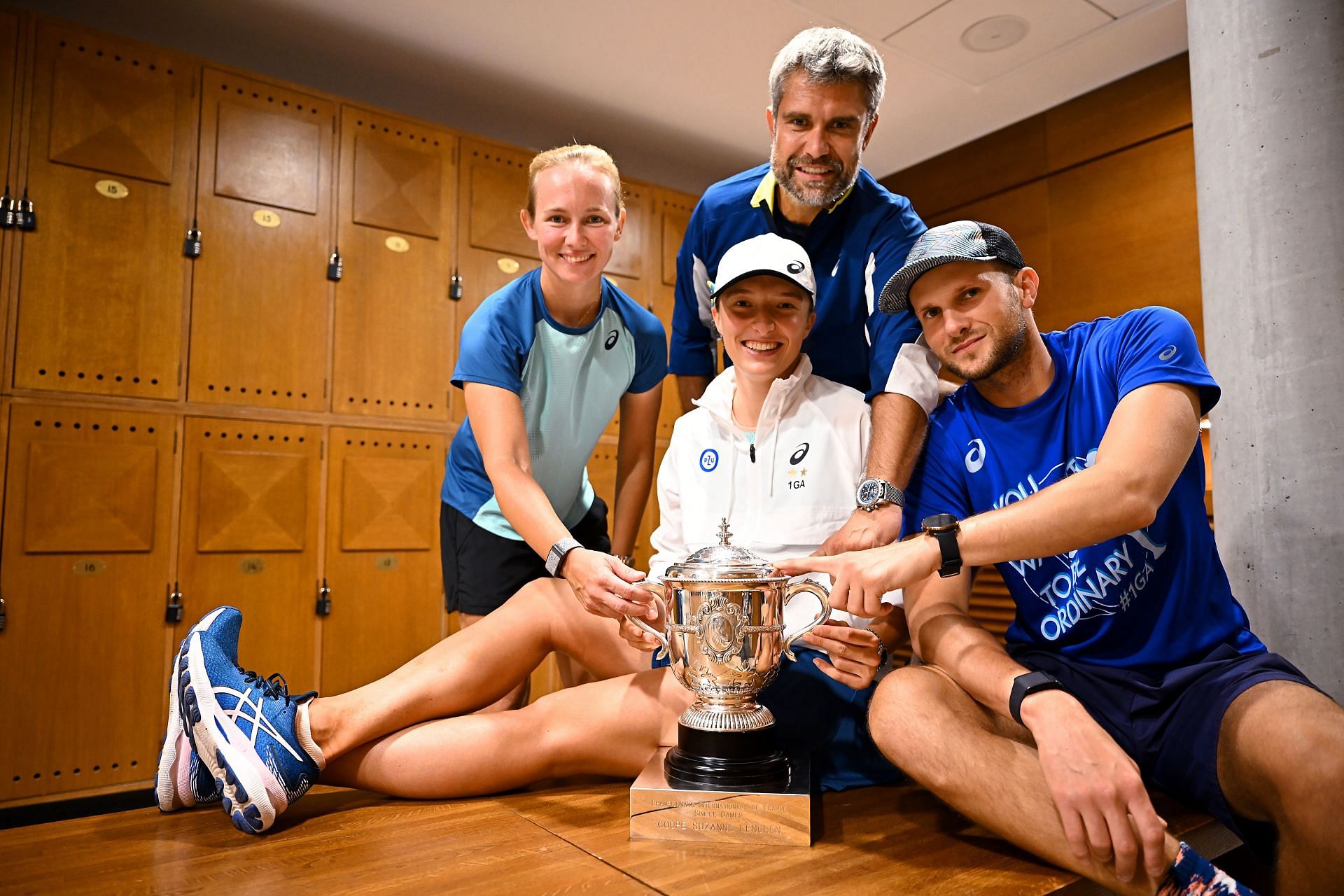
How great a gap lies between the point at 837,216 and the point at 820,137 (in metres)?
0.21

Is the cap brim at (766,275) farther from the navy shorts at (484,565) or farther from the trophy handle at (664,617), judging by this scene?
the navy shorts at (484,565)

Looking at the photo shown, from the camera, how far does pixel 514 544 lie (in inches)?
90.6

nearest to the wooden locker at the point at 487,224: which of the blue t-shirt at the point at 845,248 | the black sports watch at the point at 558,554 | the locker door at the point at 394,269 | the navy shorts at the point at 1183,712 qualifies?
the locker door at the point at 394,269

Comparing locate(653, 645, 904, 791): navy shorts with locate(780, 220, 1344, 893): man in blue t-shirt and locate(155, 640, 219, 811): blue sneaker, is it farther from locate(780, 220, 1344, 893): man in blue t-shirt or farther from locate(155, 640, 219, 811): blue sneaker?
locate(155, 640, 219, 811): blue sneaker

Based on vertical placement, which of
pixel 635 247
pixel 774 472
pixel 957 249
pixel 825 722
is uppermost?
pixel 635 247

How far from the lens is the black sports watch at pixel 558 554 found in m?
1.68

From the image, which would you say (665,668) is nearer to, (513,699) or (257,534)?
(513,699)

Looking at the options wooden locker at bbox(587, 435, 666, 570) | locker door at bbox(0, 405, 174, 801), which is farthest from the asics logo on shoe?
wooden locker at bbox(587, 435, 666, 570)

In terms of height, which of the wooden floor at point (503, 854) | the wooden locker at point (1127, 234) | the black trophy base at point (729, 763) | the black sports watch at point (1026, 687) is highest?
the wooden locker at point (1127, 234)

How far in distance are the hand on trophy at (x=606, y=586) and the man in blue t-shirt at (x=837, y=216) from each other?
55 centimetres

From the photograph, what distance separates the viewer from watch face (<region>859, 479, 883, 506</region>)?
1622 mm

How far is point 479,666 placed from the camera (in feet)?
5.22

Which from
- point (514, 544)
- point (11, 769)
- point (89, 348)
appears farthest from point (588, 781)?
point (89, 348)

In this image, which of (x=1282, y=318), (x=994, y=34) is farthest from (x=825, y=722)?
(x=994, y=34)
